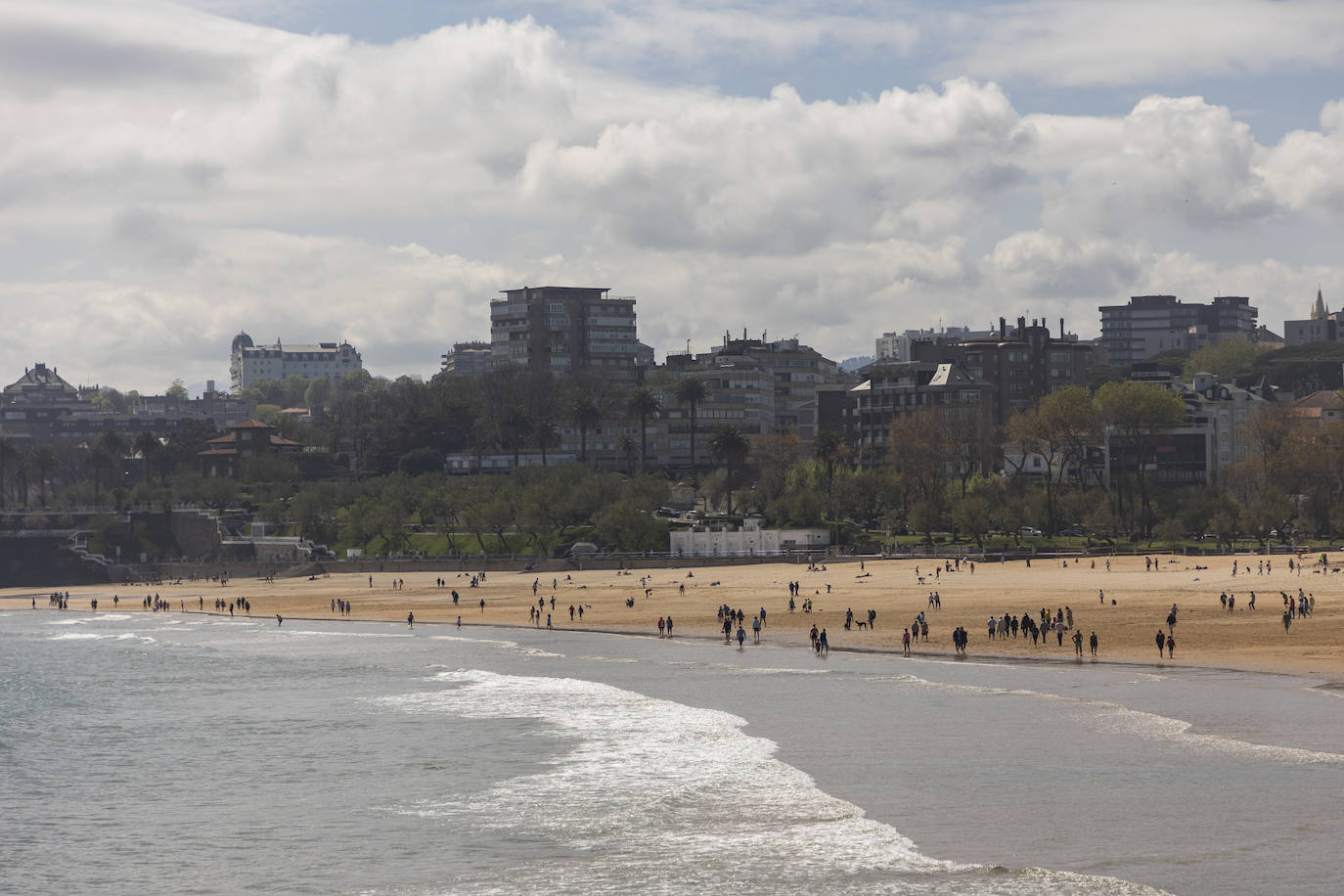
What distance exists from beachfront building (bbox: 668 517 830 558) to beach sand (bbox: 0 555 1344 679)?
8166mm

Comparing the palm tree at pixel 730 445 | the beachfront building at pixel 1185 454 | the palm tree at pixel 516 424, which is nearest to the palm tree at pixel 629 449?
the palm tree at pixel 516 424

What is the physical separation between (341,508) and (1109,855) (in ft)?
489

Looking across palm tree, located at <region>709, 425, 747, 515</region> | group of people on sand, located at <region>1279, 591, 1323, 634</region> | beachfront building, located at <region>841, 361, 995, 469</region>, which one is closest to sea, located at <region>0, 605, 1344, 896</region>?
group of people on sand, located at <region>1279, 591, 1323, 634</region>

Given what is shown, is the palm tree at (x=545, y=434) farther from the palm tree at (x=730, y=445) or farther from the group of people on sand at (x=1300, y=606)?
the group of people on sand at (x=1300, y=606)

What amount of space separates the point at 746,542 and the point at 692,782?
9481 cm

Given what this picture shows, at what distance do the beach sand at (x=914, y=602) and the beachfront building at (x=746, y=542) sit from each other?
26.8 ft

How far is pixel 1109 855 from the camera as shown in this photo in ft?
93.4

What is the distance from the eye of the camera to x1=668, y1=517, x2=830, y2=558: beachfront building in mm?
132000

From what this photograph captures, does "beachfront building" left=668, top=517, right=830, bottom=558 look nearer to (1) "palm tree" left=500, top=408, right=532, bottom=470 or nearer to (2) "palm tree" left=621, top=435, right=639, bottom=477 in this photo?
(1) "palm tree" left=500, top=408, right=532, bottom=470

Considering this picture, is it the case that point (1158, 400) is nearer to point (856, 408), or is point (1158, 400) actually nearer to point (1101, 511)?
point (1101, 511)

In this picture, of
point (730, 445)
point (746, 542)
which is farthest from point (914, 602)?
point (730, 445)

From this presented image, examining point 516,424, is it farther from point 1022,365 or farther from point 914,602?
point 914,602

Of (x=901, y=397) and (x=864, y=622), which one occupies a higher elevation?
(x=901, y=397)

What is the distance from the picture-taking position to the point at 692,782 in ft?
124
